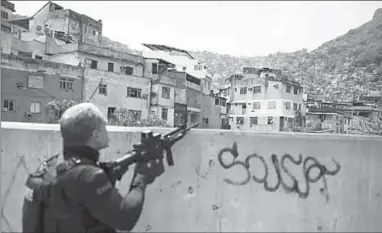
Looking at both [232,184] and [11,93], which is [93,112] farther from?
[11,93]

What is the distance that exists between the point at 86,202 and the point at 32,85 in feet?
96.1

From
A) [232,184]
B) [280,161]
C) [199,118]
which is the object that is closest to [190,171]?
[232,184]

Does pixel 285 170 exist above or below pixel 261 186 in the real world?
above

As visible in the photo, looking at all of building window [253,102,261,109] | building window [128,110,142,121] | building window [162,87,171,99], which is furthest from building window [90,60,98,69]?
building window [253,102,261,109]

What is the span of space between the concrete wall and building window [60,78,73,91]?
95.0ft

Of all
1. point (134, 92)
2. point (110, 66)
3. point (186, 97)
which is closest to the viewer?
point (134, 92)

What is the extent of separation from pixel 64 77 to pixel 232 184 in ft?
97.2

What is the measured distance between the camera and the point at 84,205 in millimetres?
2217

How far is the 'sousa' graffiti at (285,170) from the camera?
3.13m

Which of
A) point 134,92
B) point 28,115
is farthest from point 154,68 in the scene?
point 28,115

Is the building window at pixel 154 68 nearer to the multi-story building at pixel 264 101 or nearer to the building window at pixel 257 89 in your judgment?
the multi-story building at pixel 264 101

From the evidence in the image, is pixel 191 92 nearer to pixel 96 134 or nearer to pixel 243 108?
pixel 243 108

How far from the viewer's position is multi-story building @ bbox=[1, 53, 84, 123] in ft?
88.6

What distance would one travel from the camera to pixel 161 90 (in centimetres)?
3766
